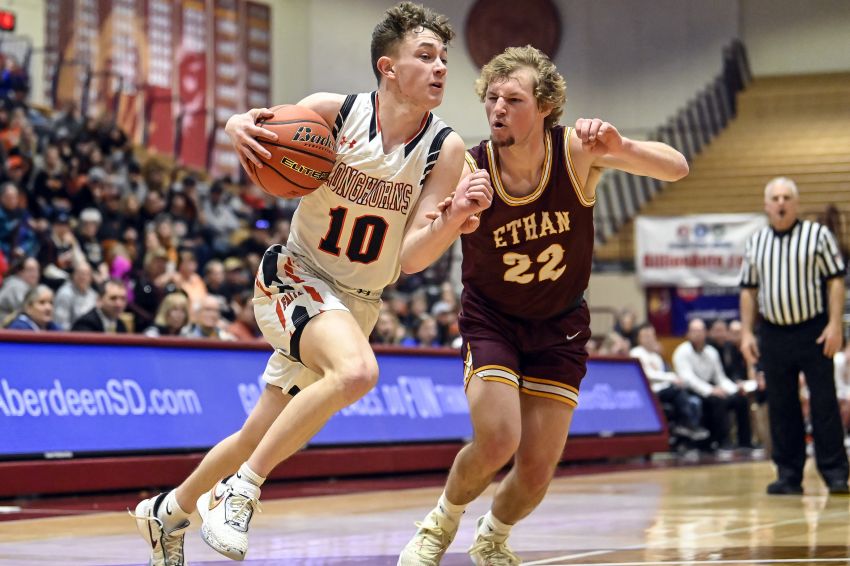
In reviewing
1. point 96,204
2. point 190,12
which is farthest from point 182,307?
point 190,12

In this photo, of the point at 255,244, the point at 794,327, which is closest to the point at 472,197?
the point at 794,327

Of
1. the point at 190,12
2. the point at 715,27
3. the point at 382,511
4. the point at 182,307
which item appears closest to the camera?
the point at 382,511

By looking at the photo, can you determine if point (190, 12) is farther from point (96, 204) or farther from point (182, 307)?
point (182, 307)

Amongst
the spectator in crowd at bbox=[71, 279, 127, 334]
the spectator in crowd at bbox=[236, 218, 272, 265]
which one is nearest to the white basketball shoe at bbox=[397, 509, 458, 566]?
the spectator in crowd at bbox=[71, 279, 127, 334]

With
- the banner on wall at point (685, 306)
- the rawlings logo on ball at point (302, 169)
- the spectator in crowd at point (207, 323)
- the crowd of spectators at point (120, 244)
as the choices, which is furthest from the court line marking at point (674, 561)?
the banner on wall at point (685, 306)

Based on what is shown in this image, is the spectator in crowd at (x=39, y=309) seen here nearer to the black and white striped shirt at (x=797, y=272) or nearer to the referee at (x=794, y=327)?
the referee at (x=794, y=327)

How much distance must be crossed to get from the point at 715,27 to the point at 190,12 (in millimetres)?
10414

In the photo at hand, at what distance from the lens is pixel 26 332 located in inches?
300

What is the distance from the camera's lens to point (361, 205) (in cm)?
452

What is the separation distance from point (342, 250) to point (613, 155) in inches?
40.3

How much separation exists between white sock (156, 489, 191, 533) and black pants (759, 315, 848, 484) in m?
5.25

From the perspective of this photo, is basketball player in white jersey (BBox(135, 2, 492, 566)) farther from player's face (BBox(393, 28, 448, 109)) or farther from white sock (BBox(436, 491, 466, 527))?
white sock (BBox(436, 491, 466, 527))

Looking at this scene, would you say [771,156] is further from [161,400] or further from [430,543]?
[430,543]

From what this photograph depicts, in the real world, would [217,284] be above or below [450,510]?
below
